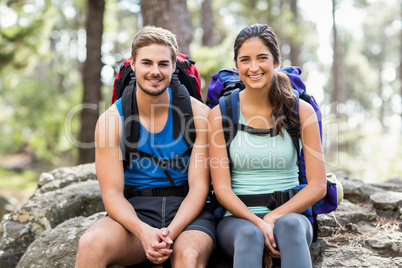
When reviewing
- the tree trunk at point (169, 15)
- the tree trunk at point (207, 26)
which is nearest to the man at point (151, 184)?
the tree trunk at point (169, 15)

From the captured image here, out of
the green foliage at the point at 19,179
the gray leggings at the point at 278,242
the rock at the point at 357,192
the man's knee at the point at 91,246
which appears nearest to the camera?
A: the gray leggings at the point at 278,242

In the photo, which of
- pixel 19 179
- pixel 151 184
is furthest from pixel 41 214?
pixel 19 179

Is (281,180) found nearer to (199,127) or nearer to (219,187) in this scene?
(219,187)

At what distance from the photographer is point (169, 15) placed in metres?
5.18

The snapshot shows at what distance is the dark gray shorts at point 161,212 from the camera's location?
9.08 feet

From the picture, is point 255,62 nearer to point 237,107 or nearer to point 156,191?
point 237,107

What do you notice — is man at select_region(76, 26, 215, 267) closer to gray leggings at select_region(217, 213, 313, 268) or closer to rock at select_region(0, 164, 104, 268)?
gray leggings at select_region(217, 213, 313, 268)

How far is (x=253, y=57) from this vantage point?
2.75m

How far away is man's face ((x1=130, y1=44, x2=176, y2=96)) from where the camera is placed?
2857 mm

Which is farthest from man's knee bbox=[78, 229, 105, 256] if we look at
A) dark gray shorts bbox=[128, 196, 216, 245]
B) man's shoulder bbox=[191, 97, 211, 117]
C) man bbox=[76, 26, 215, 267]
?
man's shoulder bbox=[191, 97, 211, 117]

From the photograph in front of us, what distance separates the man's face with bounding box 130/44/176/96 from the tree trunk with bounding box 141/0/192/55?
7.97 ft

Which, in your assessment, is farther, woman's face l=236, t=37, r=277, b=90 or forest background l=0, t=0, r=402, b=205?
forest background l=0, t=0, r=402, b=205

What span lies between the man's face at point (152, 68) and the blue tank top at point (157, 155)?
0.28 meters

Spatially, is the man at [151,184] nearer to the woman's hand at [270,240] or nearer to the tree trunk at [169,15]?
the woman's hand at [270,240]
